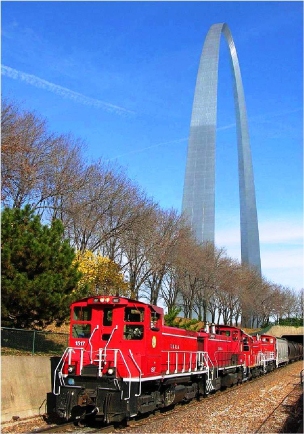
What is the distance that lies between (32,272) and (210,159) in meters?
52.2

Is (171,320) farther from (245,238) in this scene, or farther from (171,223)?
(245,238)

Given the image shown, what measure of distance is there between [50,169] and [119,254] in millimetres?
13070

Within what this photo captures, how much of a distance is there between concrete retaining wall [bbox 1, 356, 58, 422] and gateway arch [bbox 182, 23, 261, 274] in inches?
1660

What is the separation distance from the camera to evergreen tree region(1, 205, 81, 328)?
1784cm

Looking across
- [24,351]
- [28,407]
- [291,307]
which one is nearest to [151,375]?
[28,407]

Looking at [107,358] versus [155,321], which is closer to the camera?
[107,358]

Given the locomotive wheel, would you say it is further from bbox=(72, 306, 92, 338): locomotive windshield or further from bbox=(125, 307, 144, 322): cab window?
bbox=(125, 307, 144, 322): cab window

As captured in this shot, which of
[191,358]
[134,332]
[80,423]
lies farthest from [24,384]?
[191,358]

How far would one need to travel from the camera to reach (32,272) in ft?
61.4

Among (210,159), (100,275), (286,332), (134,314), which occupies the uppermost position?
(210,159)

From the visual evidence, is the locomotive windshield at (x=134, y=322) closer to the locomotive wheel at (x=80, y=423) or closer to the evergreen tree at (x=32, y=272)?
the locomotive wheel at (x=80, y=423)

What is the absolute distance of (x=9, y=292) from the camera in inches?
693

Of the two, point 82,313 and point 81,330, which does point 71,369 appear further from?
point 82,313

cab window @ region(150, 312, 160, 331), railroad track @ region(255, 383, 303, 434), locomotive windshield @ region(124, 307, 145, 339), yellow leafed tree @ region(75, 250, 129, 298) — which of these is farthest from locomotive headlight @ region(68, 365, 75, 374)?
yellow leafed tree @ region(75, 250, 129, 298)
